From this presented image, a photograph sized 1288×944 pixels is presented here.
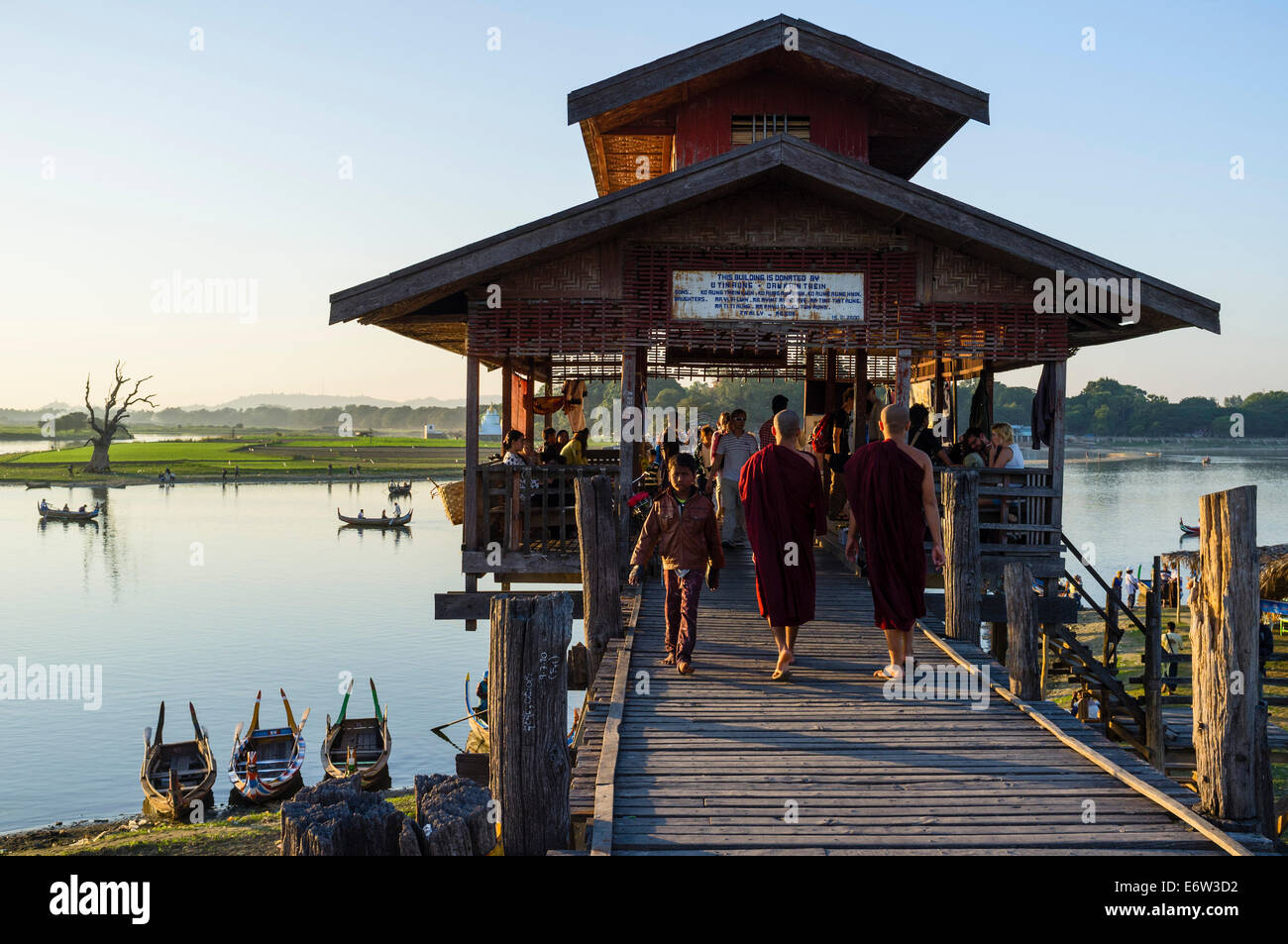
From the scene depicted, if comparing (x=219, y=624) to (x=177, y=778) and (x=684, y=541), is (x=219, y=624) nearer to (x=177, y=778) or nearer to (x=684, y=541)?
(x=177, y=778)

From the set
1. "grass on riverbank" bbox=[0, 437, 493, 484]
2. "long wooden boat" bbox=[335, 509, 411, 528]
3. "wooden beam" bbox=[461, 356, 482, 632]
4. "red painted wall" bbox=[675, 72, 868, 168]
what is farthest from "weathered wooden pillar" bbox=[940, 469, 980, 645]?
"grass on riverbank" bbox=[0, 437, 493, 484]

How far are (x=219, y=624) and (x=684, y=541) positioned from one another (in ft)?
132

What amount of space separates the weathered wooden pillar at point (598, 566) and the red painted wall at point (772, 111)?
782cm

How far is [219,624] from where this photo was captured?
4416 cm

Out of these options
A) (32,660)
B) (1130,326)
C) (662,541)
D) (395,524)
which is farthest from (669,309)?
(395,524)

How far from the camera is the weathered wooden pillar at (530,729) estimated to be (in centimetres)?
538

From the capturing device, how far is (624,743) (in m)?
6.84

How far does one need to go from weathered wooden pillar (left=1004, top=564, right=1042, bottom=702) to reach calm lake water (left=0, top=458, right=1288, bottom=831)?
22.0 metres

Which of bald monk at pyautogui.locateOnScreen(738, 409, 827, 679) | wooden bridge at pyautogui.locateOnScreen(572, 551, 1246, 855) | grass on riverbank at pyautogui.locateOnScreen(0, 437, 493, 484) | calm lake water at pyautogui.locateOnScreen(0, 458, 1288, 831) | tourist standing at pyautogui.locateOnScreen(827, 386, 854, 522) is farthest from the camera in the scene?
grass on riverbank at pyautogui.locateOnScreen(0, 437, 493, 484)

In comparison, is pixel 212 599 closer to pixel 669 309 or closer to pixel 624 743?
pixel 669 309

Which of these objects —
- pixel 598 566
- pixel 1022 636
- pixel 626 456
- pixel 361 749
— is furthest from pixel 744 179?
pixel 361 749

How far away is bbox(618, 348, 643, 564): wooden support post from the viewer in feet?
43.0

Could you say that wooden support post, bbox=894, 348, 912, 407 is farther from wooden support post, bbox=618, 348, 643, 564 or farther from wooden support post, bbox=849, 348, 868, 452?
wooden support post, bbox=618, 348, 643, 564
